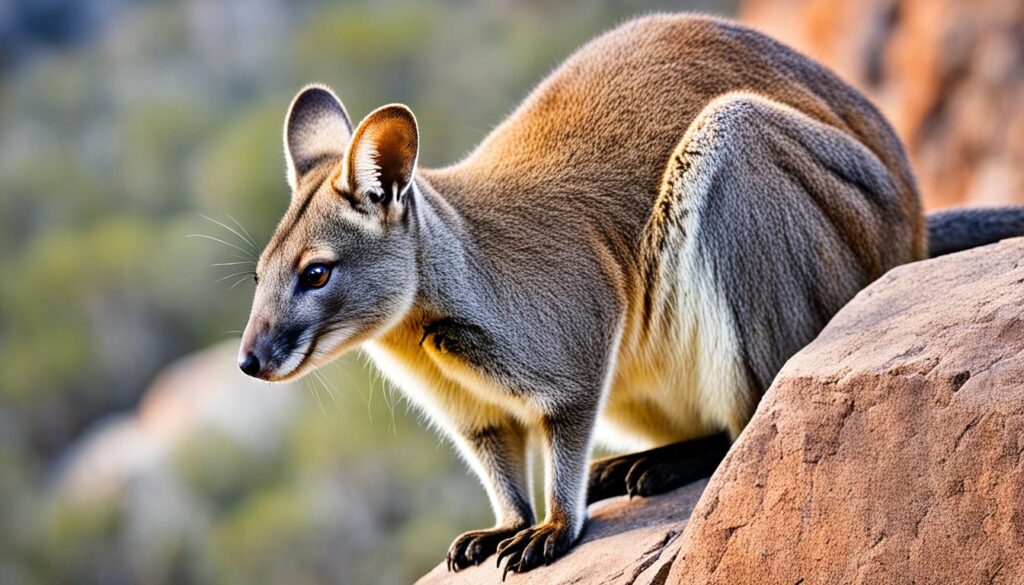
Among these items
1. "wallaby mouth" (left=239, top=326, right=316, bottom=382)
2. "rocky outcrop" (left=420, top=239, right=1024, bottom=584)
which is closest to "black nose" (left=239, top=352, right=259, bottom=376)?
"wallaby mouth" (left=239, top=326, right=316, bottom=382)

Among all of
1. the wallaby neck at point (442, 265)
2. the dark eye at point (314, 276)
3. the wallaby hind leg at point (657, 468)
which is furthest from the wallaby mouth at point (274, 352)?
the wallaby hind leg at point (657, 468)

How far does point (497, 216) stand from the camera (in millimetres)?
6836

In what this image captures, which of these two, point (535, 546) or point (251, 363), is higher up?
point (251, 363)

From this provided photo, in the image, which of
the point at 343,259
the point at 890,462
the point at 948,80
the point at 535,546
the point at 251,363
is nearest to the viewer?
the point at 890,462

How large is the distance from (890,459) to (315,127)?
3.52m

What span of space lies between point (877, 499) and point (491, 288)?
7.55ft

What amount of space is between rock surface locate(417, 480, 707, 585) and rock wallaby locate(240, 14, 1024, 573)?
0.33 feet

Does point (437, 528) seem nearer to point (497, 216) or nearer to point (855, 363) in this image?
point (497, 216)

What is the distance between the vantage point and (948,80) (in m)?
12.3

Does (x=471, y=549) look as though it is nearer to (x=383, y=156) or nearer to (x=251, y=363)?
(x=251, y=363)

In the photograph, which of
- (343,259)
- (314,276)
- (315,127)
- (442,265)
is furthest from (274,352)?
(315,127)

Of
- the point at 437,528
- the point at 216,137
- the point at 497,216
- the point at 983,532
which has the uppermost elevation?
the point at 216,137

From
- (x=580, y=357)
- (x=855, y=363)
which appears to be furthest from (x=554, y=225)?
(x=855, y=363)

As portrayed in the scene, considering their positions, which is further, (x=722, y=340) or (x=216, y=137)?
(x=216, y=137)
